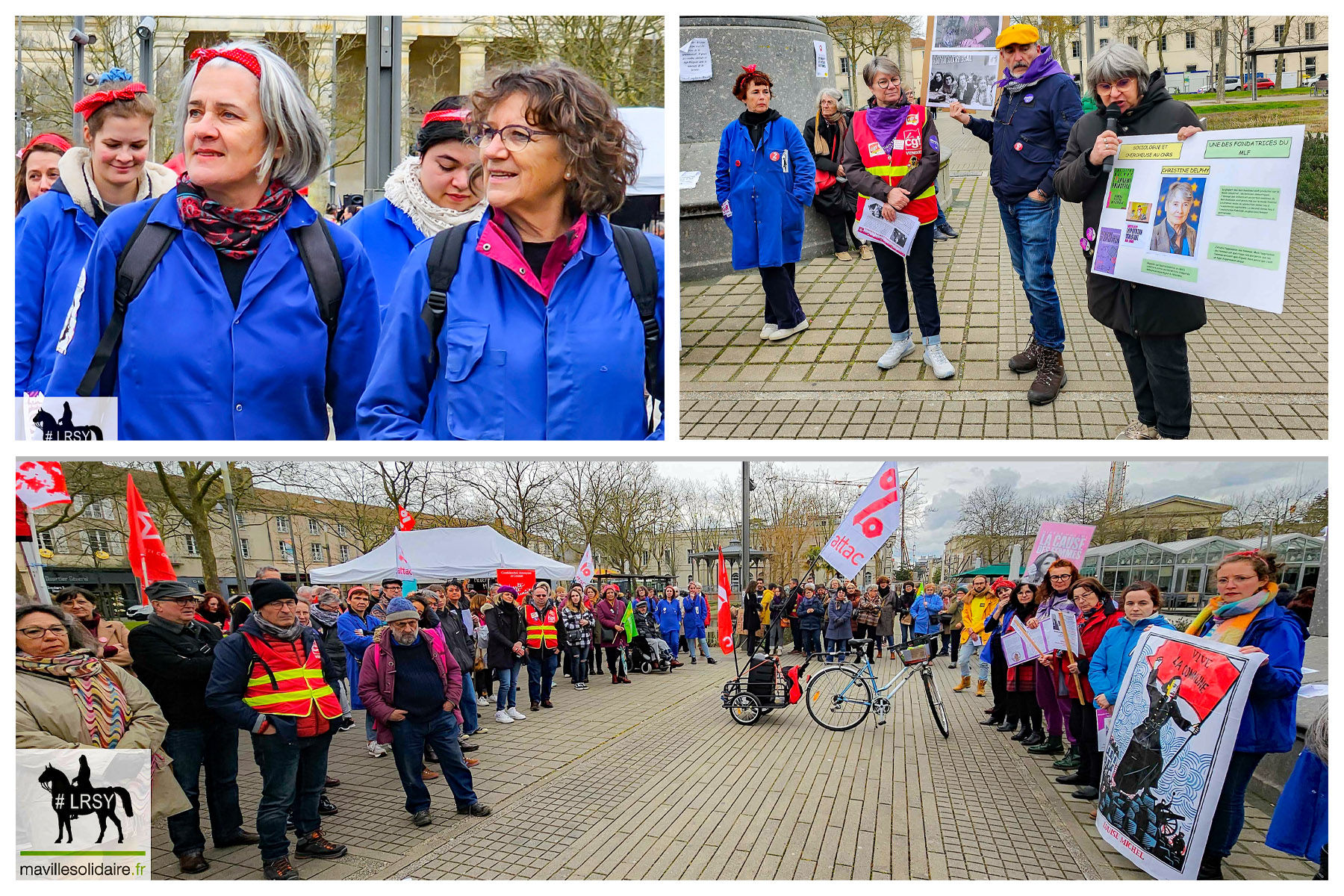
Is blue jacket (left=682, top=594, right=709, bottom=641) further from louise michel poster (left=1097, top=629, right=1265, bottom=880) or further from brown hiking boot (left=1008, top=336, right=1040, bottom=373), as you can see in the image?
louise michel poster (left=1097, top=629, right=1265, bottom=880)

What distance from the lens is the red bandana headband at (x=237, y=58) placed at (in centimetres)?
239

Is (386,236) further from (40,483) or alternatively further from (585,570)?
(585,570)

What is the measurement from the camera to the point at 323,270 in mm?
2449

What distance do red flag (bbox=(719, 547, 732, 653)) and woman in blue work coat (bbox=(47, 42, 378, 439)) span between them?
2.90 metres

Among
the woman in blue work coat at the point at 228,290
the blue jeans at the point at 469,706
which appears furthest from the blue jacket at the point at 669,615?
the woman in blue work coat at the point at 228,290

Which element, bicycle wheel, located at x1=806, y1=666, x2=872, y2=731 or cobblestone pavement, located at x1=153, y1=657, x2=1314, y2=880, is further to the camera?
bicycle wheel, located at x1=806, y1=666, x2=872, y2=731

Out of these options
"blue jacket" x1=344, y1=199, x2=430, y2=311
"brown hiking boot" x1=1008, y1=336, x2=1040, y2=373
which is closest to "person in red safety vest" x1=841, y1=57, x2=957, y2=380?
"brown hiking boot" x1=1008, y1=336, x2=1040, y2=373

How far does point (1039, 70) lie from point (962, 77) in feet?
1.42

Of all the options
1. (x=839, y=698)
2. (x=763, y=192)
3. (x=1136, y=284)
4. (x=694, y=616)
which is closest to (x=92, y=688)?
(x=763, y=192)

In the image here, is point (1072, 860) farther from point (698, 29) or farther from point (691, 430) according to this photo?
point (698, 29)

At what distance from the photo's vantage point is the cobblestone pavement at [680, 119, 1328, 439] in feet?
11.9

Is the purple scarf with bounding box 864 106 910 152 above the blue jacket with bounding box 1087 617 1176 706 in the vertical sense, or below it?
above

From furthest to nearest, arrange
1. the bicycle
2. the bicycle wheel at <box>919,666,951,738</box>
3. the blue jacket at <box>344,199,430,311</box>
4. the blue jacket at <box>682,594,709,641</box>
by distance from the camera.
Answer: the blue jacket at <box>682,594,709,641</box> → the bicycle → the bicycle wheel at <box>919,666,951,738</box> → the blue jacket at <box>344,199,430,311</box>

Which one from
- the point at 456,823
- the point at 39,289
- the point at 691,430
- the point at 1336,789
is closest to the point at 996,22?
the point at 691,430
